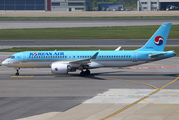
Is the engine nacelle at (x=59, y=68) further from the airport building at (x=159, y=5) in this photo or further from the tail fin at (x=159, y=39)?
the airport building at (x=159, y=5)

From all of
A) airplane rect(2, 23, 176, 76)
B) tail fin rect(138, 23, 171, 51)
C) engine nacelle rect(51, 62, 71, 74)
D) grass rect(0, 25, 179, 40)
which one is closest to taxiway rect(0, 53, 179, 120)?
engine nacelle rect(51, 62, 71, 74)

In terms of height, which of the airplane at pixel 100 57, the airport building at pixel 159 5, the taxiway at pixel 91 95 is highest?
the airport building at pixel 159 5

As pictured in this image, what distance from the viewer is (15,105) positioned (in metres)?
28.3

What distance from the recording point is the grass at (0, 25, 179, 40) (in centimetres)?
9262

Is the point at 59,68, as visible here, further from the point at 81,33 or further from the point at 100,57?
the point at 81,33

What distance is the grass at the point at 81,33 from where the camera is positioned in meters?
92.6

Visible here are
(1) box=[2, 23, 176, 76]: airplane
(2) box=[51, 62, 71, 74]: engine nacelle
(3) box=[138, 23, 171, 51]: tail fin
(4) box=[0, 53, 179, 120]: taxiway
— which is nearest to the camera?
(4) box=[0, 53, 179, 120]: taxiway

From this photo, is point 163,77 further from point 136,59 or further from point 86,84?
point 86,84

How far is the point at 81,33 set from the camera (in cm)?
10100

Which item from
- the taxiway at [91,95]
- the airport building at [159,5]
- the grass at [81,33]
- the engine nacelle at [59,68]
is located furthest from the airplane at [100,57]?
the airport building at [159,5]

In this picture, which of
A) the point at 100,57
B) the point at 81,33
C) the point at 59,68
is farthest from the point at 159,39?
the point at 81,33

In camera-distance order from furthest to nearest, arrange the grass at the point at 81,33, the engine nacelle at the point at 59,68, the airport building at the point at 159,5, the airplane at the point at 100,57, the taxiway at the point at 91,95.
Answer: the airport building at the point at 159,5 < the grass at the point at 81,33 < the airplane at the point at 100,57 < the engine nacelle at the point at 59,68 < the taxiway at the point at 91,95

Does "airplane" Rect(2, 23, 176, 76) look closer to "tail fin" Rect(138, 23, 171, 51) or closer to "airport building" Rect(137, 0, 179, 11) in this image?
"tail fin" Rect(138, 23, 171, 51)

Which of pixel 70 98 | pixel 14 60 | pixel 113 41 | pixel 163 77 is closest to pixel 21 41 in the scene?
pixel 113 41
